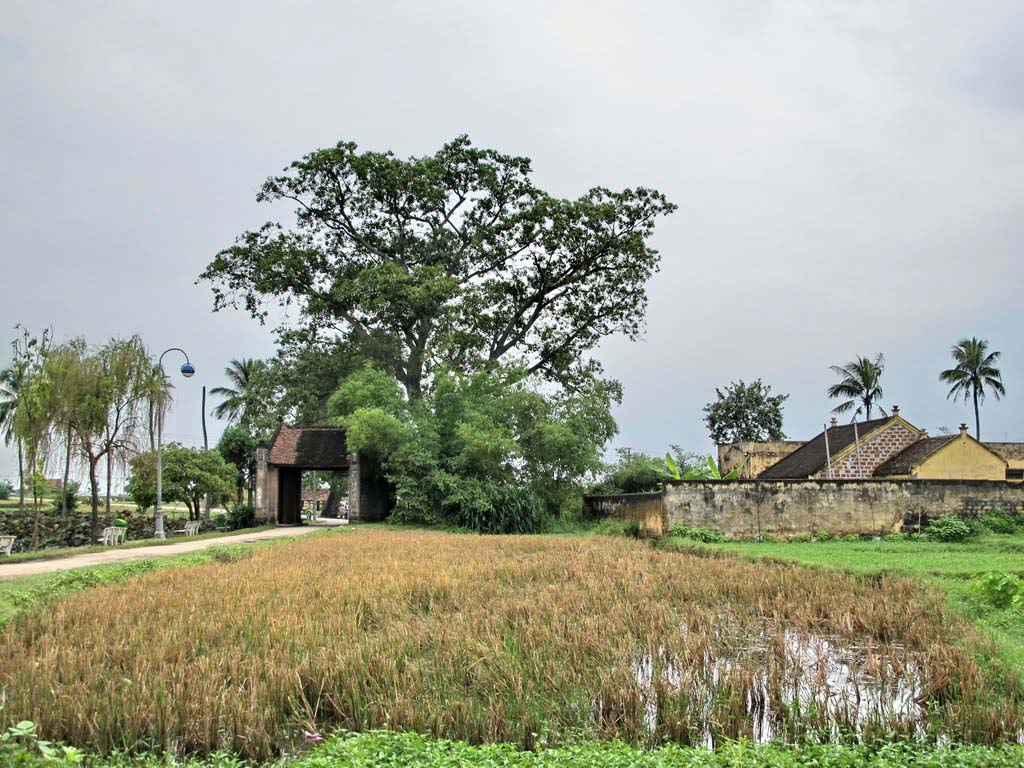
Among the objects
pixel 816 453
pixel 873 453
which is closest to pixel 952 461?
pixel 873 453

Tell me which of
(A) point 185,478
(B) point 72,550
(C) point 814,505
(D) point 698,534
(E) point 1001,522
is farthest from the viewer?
(A) point 185,478

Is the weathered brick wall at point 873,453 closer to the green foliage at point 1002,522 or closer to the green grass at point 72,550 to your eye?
the green foliage at point 1002,522

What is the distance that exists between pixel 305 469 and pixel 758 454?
19143 millimetres

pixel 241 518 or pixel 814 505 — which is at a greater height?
pixel 814 505

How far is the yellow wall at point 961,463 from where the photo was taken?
2523 centimetres

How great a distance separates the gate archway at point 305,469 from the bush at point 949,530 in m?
17.8

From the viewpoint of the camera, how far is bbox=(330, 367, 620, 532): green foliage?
2544cm

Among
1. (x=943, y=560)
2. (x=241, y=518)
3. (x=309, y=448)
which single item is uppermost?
(x=309, y=448)

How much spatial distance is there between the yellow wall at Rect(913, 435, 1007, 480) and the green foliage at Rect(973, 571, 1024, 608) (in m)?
17.5

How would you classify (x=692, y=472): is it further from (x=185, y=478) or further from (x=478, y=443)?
(x=185, y=478)

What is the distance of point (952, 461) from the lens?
2544 centimetres

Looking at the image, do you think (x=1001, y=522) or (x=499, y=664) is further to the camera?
(x=1001, y=522)

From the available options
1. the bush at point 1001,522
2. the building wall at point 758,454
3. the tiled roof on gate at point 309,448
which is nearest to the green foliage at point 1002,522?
the bush at point 1001,522

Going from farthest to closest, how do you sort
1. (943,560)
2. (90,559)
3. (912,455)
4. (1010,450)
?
(1010,450) < (912,455) < (90,559) < (943,560)
